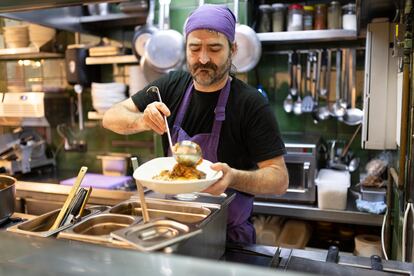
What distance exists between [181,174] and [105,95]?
2282mm

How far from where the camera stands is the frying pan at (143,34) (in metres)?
3.03

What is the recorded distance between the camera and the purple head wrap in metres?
1.40

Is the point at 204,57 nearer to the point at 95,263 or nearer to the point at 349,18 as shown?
the point at 95,263

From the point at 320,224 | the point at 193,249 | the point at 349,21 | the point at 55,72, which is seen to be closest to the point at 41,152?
the point at 55,72

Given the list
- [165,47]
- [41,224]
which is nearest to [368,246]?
[165,47]

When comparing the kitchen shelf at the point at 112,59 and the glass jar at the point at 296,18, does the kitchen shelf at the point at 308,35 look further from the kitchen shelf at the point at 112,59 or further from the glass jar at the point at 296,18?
the kitchen shelf at the point at 112,59

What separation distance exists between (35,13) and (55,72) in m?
0.85

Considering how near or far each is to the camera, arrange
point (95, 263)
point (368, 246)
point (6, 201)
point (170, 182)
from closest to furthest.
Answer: point (95, 263)
point (170, 182)
point (6, 201)
point (368, 246)

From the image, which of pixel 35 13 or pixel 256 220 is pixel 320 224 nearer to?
pixel 256 220

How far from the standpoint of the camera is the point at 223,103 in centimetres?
157

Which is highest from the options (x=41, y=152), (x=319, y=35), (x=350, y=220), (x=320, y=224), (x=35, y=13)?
(x=35, y=13)

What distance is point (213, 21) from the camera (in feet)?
4.61

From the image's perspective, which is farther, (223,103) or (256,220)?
(256,220)

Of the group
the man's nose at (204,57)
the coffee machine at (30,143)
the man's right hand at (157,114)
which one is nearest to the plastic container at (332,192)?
the man's nose at (204,57)
